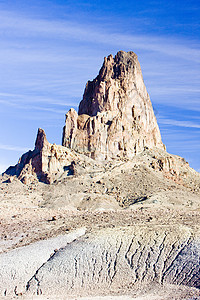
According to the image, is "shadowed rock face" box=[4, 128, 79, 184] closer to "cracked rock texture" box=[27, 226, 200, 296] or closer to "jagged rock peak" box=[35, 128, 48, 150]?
"jagged rock peak" box=[35, 128, 48, 150]

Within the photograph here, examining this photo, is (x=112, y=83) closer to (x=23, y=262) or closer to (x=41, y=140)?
(x=41, y=140)

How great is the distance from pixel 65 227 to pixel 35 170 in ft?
110

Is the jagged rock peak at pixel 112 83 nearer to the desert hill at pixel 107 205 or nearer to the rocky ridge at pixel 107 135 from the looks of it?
the rocky ridge at pixel 107 135

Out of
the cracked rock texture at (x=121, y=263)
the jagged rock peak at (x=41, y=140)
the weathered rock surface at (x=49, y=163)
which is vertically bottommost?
the cracked rock texture at (x=121, y=263)

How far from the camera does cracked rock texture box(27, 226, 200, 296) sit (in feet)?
94.2

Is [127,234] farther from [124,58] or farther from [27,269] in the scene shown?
[124,58]

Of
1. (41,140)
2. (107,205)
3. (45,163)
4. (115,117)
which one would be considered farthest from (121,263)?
(115,117)

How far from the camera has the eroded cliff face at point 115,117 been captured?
78.8 metres

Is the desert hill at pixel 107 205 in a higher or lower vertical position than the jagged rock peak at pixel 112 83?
lower

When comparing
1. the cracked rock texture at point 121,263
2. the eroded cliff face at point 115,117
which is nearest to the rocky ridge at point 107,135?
the eroded cliff face at point 115,117

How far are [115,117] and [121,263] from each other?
175 ft

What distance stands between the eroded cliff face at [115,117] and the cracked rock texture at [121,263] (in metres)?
43.4

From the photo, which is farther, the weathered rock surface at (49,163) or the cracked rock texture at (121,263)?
the weathered rock surface at (49,163)

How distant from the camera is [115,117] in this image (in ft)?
269
